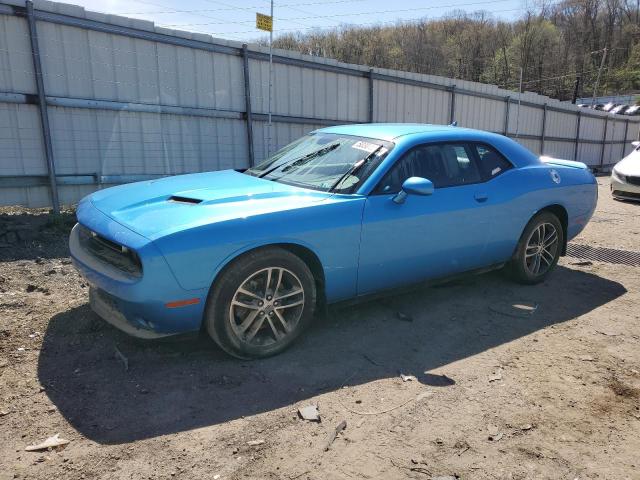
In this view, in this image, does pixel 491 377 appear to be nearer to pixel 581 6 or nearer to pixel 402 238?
pixel 402 238

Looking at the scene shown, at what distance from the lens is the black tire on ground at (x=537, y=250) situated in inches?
193

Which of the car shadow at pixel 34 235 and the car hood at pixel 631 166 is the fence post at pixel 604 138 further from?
the car shadow at pixel 34 235

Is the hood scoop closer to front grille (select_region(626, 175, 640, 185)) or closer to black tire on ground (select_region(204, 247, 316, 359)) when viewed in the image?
black tire on ground (select_region(204, 247, 316, 359))

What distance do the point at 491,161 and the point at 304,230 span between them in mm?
2252

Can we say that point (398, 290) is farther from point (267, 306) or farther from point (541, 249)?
point (541, 249)

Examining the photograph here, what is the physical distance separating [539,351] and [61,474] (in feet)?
10.4

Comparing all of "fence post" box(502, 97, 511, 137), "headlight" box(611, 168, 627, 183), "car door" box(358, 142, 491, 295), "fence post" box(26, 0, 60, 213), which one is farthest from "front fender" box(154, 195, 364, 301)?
"fence post" box(502, 97, 511, 137)

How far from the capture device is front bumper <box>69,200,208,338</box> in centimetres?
285

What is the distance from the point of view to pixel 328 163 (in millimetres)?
4020

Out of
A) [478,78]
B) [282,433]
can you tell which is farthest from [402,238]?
[478,78]

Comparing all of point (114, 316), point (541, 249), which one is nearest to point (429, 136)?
point (541, 249)

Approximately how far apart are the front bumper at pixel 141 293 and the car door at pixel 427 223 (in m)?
1.34

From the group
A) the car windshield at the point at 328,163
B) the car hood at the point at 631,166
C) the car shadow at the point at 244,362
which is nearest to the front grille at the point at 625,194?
the car hood at the point at 631,166

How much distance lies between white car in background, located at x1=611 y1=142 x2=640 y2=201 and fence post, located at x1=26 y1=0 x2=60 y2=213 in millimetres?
11557
